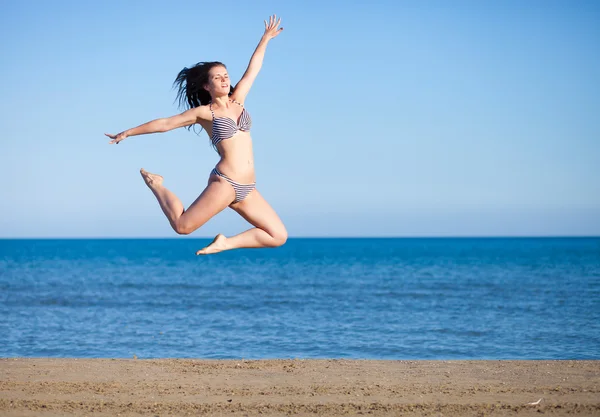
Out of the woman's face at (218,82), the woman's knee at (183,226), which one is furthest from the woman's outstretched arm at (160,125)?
the woman's knee at (183,226)

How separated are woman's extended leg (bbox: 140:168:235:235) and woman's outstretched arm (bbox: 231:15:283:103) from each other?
Result: 37.4 inches

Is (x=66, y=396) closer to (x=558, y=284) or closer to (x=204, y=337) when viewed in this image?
(x=204, y=337)

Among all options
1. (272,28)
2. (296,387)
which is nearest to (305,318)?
(296,387)

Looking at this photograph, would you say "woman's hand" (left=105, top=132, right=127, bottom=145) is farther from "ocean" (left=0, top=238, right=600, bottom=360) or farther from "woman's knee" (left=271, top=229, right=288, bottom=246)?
"ocean" (left=0, top=238, right=600, bottom=360)

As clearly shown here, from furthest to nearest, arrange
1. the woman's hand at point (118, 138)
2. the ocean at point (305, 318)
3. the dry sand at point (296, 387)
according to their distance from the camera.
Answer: the ocean at point (305, 318)
the dry sand at point (296, 387)
the woman's hand at point (118, 138)

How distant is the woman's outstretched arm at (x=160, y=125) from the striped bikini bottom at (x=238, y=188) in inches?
22.6

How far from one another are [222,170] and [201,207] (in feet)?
1.40

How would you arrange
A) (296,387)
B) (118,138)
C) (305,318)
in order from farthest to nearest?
(305,318), (296,387), (118,138)

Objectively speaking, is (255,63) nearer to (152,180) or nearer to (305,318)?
(152,180)

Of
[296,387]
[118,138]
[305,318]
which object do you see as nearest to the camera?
[118,138]

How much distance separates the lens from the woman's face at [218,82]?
302 inches

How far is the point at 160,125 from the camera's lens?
730 centimetres

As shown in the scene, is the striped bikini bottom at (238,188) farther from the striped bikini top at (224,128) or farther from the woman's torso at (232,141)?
the striped bikini top at (224,128)

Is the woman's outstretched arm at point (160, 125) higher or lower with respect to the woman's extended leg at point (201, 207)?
higher
